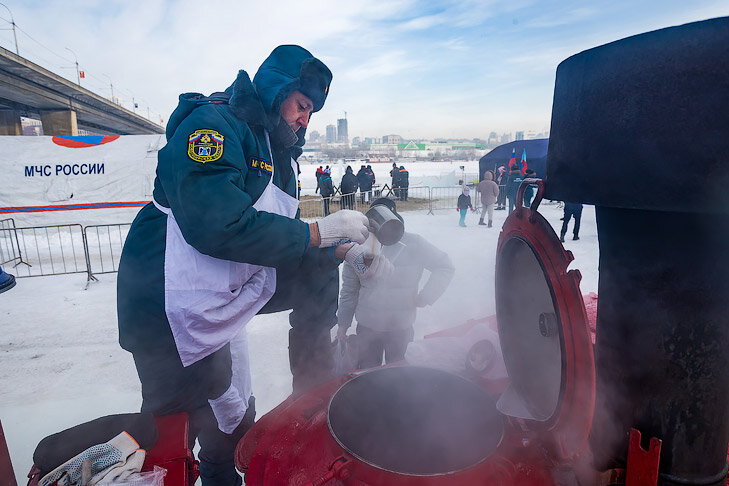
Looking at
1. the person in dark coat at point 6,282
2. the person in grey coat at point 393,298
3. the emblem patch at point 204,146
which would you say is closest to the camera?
the emblem patch at point 204,146

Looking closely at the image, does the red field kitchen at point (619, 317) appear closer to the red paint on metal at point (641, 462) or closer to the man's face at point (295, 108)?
the red paint on metal at point (641, 462)

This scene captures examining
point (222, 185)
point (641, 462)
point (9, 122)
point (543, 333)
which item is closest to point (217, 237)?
point (222, 185)

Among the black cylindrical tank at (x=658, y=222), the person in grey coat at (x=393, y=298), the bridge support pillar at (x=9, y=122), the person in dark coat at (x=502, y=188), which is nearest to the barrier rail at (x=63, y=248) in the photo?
the person in grey coat at (x=393, y=298)

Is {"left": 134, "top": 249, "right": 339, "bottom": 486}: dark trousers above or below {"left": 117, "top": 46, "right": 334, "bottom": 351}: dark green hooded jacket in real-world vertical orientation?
below

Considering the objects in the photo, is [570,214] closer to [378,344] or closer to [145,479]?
[378,344]

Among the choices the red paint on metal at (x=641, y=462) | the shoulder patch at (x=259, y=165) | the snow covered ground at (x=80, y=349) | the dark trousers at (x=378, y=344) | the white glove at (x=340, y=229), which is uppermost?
the shoulder patch at (x=259, y=165)

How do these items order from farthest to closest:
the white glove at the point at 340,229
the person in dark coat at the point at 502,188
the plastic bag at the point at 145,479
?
1. the person in dark coat at the point at 502,188
2. the white glove at the point at 340,229
3. the plastic bag at the point at 145,479

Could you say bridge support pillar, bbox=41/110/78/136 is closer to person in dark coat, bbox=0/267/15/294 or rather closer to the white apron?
person in dark coat, bbox=0/267/15/294

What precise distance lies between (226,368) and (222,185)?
1.05m

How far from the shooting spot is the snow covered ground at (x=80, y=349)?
121 inches

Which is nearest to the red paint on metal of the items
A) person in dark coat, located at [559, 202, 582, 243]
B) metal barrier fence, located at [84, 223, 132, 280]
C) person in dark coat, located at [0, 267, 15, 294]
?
person in dark coat, located at [0, 267, 15, 294]

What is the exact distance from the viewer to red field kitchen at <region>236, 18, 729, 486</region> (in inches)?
31.4

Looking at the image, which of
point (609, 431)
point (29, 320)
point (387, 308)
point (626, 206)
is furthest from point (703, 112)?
point (29, 320)

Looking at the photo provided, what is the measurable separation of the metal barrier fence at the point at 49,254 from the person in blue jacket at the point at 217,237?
6.15 m
